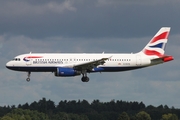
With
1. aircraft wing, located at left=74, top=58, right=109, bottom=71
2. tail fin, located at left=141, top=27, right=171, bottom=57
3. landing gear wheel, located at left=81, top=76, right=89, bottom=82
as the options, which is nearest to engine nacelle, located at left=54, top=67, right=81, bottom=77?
aircraft wing, located at left=74, top=58, right=109, bottom=71

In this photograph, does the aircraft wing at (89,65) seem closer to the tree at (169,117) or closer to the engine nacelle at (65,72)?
the engine nacelle at (65,72)

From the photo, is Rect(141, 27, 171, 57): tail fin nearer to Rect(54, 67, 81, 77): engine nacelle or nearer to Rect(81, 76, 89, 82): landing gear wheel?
Rect(81, 76, 89, 82): landing gear wheel

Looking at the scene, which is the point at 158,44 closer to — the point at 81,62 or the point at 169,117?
the point at 81,62

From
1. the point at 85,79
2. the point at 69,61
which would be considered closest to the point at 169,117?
the point at 85,79

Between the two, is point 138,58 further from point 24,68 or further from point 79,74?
point 24,68

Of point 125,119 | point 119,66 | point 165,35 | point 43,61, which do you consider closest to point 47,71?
point 43,61

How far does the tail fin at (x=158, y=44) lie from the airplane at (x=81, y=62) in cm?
54

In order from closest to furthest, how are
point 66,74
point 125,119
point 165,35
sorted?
point 66,74 → point 165,35 → point 125,119

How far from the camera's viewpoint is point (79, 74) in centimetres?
14038

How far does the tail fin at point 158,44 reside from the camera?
14662 centimetres

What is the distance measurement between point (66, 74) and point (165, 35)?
2189cm

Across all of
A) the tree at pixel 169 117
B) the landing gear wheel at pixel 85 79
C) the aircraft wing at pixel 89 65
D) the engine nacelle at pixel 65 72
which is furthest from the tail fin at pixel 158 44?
the tree at pixel 169 117

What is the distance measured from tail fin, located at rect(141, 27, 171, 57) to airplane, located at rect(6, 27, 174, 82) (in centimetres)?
54

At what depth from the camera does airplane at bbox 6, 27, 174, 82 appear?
139m
